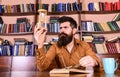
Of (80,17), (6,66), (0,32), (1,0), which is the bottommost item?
(6,66)

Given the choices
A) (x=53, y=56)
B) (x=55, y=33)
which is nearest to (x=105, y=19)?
(x=55, y=33)

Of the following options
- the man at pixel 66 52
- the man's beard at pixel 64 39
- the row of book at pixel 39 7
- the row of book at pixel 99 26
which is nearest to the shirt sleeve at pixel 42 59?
the man at pixel 66 52

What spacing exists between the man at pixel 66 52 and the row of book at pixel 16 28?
126cm

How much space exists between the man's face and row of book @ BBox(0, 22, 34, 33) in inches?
50.0

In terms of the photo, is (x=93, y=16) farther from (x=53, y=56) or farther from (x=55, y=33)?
(x=53, y=56)

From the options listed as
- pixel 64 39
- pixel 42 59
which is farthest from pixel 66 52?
pixel 42 59

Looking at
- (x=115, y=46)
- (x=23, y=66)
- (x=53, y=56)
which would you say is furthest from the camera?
(x=115, y=46)

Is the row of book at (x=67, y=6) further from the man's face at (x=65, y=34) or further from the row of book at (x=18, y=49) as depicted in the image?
the man's face at (x=65, y=34)

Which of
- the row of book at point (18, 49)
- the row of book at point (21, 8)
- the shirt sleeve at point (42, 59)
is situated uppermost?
the row of book at point (21, 8)

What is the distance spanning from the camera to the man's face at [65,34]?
90.8 inches

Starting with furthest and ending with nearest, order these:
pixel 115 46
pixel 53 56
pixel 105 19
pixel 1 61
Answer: pixel 105 19
pixel 115 46
pixel 1 61
pixel 53 56

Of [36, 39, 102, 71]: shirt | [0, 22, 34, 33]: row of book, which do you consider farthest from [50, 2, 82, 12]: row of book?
[36, 39, 102, 71]: shirt

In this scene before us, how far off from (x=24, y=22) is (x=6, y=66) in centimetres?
97

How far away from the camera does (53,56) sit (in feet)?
6.86
